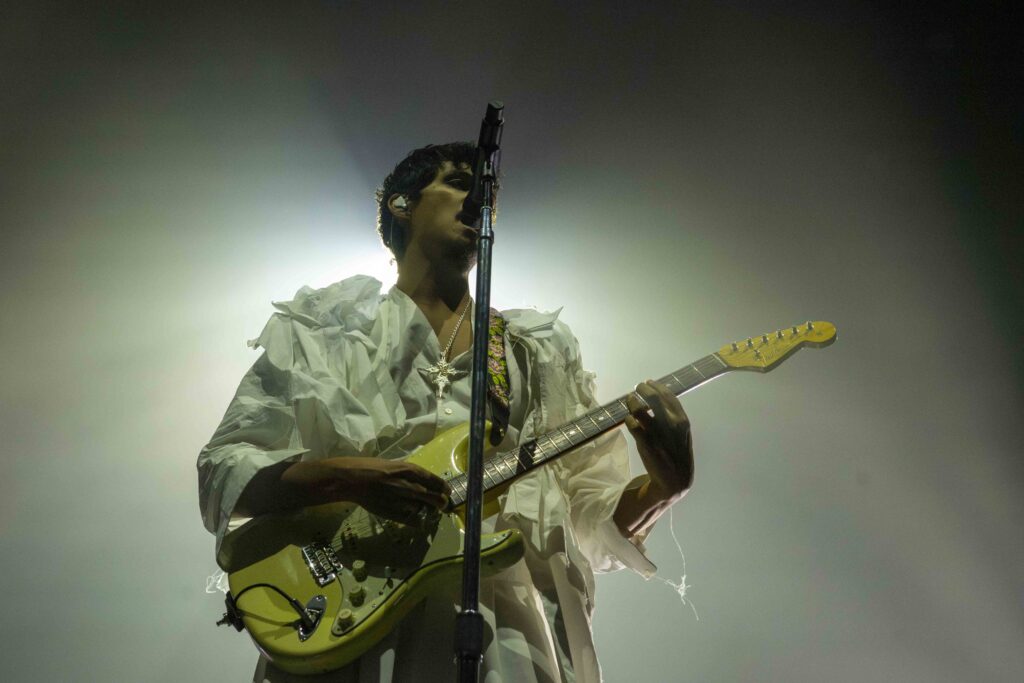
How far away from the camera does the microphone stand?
3.95 ft

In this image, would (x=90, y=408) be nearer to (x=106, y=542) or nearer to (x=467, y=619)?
(x=106, y=542)

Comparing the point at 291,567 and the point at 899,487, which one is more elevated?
the point at 291,567

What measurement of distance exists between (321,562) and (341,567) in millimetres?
36

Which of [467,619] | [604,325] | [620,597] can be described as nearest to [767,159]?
[604,325]

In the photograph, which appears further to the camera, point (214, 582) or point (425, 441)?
point (214, 582)

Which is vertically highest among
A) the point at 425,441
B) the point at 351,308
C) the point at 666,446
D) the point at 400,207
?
the point at 400,207

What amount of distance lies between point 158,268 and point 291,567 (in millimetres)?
1230

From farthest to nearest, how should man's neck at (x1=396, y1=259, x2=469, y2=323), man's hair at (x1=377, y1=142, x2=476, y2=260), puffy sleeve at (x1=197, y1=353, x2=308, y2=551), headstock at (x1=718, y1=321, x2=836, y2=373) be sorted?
man's hair at (x1=377, y1=142, x2=476, y2=260) < man's neck at (x1=396, y1=259, x2=469, y2=323) < headstock at (x1=718, y1=321, x2=836, y2=373) < puffy sleeve at (x1=197, y1=353, x2=308, y2=551)

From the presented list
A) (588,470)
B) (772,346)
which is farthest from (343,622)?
(772,346)

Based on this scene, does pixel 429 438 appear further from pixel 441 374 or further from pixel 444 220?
pixel 444 220

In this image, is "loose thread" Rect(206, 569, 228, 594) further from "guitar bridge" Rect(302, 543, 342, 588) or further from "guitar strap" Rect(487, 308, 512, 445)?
"guitar strap" Rect(487, 308, 512, 445)

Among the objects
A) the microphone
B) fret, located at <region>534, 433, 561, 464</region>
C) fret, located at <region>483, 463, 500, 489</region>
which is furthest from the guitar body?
the microphone

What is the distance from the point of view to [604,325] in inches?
89.0

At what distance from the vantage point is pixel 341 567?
1235mm
